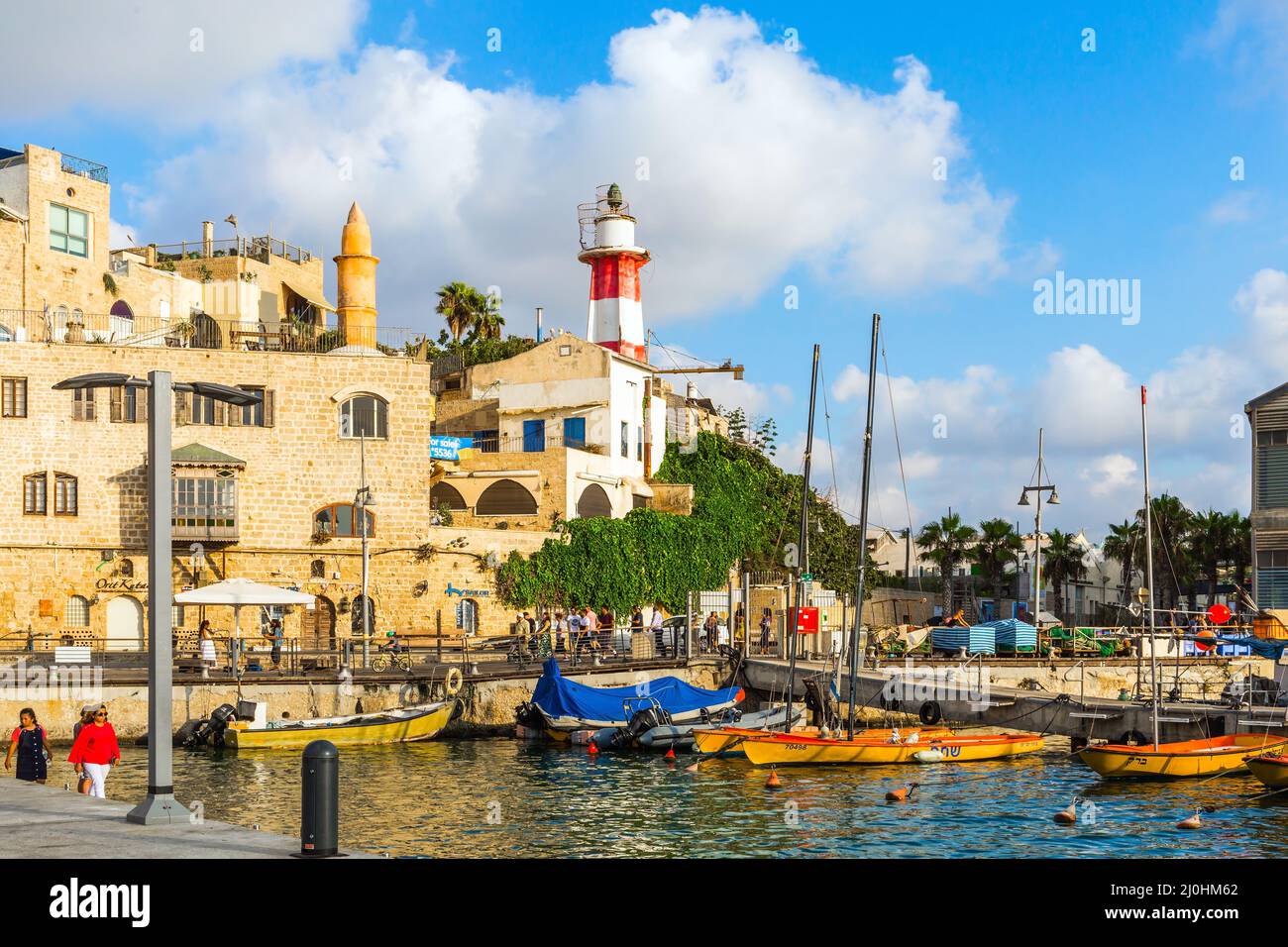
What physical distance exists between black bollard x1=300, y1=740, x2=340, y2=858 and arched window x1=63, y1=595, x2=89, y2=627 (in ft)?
114

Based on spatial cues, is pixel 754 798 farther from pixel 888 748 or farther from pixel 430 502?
pixel 430 502

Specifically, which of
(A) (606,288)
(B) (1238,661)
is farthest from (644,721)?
(A) (606,288)

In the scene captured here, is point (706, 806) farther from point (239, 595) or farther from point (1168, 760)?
point (239, 595)

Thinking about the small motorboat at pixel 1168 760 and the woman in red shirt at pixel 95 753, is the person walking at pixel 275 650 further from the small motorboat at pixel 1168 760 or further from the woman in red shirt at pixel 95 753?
the small motorboat at pixel 1168 760

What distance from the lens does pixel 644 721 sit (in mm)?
33938

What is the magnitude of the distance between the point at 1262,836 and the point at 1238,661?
82.5 ft

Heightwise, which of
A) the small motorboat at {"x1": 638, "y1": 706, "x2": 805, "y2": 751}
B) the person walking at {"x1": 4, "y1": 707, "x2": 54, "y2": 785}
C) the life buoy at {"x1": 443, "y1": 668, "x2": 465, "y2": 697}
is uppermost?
the person walking at {"x1": 4, "y1": 707, "x2": 54, "y2": 785}

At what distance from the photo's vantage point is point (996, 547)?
68.3 m

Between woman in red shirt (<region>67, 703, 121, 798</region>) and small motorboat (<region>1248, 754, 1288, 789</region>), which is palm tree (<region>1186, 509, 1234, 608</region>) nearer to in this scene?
small motorboat (<region>1248, 754, 1288, 789</region>)

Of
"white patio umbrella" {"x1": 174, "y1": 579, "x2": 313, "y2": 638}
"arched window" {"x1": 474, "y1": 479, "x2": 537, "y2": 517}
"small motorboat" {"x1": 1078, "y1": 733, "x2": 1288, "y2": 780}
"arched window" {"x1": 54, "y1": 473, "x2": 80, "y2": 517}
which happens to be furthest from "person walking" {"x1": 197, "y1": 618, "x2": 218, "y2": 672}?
"small motorboat" {"x1": 1078, "y1": 733, "x2": 1288, "y2": 780}

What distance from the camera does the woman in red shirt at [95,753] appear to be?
1884cm

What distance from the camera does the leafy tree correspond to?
67938 mm

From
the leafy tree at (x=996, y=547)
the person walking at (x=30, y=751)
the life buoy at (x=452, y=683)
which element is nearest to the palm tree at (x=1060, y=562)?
the leafy tree at (x=996, y=547)
